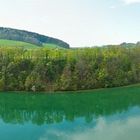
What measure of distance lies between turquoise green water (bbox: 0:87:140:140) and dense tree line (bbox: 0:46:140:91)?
2618mm

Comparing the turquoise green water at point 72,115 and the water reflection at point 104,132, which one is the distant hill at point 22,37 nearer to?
the turquoise green water at point 72,115

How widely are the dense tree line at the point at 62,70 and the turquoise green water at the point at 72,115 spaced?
2618 millimetres

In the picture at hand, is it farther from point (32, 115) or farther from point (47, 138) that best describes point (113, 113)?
point (47, 138)

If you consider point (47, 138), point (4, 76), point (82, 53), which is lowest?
point (47, 138)

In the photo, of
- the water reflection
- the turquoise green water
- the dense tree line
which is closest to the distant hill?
the dense tree line

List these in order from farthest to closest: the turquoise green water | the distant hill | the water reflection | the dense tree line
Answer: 1. the distant hill
2. the dense tree line
3. the turquoise green water
4. the water reflection

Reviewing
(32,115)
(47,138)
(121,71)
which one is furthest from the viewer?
(121,71)

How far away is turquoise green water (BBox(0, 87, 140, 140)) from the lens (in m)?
26.7

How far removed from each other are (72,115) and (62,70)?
15545mm

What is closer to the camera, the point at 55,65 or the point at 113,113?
the point at 113,113

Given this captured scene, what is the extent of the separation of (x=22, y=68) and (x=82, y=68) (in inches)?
337

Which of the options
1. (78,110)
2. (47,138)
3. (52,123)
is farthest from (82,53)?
(47,138)

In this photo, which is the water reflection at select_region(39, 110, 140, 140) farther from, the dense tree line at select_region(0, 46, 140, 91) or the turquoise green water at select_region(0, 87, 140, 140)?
the dense tree line at select_region(0, 46, 140, 91)

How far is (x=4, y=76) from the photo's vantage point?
48.0 metres
